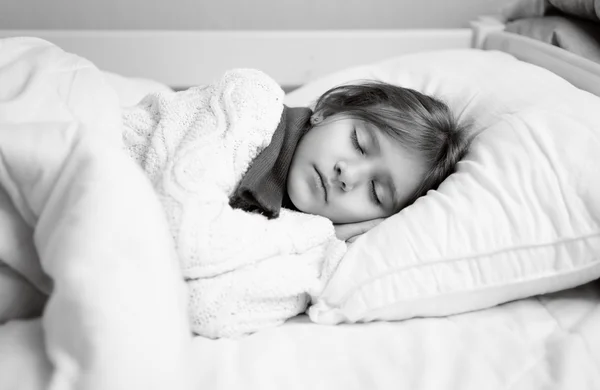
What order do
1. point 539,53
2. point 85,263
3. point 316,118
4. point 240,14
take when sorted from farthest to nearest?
point 240,14 < point 539,53 < point 316,118 < point 85,263

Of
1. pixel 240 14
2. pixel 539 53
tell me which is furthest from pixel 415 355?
pixel 240 14

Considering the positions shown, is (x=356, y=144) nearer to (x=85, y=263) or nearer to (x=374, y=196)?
(x=374, y=196)

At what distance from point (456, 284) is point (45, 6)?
1332 mm

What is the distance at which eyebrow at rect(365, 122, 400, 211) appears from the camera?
87 cm

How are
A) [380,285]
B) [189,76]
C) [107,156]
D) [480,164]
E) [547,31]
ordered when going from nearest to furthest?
[107,156]
[380,285]
[480,164]
[547,31]
[189,76]

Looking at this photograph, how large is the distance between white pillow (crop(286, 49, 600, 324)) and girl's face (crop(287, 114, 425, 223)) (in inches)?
3.7

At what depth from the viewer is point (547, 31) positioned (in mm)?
1236

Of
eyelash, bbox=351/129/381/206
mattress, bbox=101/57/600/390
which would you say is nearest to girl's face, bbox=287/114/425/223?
eyelash, bbox=351/129/381/206

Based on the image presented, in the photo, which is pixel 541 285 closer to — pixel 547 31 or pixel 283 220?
pixel 283 220

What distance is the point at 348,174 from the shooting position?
32.9 inches

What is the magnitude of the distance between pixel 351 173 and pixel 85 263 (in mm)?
441

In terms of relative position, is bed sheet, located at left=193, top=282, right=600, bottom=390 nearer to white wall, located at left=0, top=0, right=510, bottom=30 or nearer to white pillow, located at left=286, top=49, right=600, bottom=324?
white pillow, located at left=286, top=49, right=600, bottom=324

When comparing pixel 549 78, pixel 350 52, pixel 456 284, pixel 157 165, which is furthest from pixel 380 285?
pixel 350 52

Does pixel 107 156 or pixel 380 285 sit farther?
pixel 380 285
